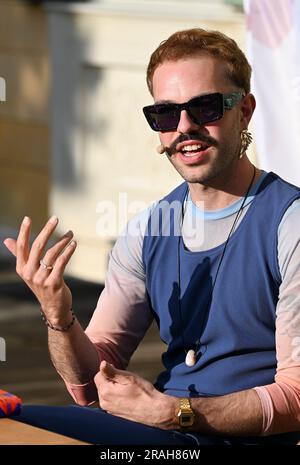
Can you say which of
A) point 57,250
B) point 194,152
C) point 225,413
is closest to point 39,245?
point 57,250

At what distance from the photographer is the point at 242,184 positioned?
11.0 ft

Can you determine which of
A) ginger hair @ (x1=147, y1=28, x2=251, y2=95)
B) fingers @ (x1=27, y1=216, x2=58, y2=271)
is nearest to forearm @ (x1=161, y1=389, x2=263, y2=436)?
fingers @ (x1=27, y1=216, x2=58, y2=271)

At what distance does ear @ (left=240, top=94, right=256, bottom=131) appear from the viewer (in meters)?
3.41

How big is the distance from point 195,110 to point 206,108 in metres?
0.03

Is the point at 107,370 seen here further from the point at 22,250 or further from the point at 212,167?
the point at 212,167

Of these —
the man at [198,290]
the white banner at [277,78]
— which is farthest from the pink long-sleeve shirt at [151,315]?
the white banner at [277,78]

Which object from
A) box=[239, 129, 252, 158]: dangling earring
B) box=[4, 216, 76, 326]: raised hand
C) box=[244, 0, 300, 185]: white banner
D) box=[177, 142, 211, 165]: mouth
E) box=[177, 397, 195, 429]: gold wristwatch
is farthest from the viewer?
box=[244, 0, 300, 185]: white banner

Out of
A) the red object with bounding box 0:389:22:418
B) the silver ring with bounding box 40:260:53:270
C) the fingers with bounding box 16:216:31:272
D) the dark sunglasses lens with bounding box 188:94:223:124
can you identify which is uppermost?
the dark sunglasses lens with bounding box 188:94:223:124

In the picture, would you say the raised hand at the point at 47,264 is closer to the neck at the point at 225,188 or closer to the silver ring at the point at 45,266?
the silver ring at the point at 45,266

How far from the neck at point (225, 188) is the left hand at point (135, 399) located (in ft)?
1.70

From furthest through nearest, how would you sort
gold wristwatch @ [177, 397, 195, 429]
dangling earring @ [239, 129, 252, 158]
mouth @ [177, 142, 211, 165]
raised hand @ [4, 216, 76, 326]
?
1. dangling earring @ [239, 129, 252, 158]
2. mouth @ [177, 142, 211, 165]
3. raised hand @ [4, 216, 76, 326]
4. gold wristwatch @ [177, 397, 195, 429]

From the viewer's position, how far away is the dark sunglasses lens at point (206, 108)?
325 cm

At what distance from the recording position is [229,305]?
10.6ft

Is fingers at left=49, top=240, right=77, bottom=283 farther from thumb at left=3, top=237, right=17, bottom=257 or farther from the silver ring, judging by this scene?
thumb at left=3, top=237, right=17, bottom=257
